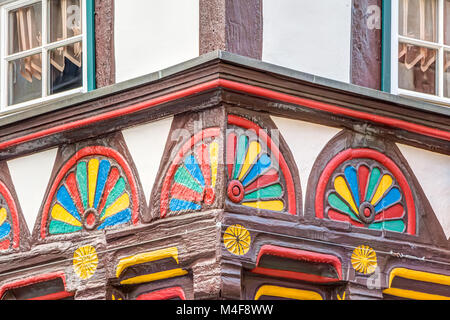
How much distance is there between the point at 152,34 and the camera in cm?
1298

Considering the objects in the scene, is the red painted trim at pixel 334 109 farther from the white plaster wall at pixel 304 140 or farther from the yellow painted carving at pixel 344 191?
the yellow painted carving at pixel 344 191

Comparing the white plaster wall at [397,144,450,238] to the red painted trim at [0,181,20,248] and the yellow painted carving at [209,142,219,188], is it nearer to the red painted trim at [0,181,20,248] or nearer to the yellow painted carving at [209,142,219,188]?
the yellow painted carving at [209,142,219,188]

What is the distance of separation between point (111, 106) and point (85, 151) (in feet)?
1.50

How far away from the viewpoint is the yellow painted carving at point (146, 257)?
40.5 feet

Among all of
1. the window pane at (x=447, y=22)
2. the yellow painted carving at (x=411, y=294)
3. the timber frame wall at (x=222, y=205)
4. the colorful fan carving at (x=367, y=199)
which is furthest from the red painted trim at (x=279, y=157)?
the window pane at (x=447, y=22)

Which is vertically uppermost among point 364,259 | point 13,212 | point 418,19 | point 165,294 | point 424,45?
point 418,19

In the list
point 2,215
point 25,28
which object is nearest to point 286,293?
point 2,215

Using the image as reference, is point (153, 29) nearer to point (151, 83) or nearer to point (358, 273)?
point (151, 83)

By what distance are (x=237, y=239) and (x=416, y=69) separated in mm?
2456

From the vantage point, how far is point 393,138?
13141 millimetres

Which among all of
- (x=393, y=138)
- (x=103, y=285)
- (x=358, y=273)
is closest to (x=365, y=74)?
(x=393, y=138)

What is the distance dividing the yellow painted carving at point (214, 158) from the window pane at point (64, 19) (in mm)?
1961

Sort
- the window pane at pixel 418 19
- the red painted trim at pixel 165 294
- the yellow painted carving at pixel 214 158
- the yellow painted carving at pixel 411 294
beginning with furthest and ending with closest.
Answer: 1. the window pane at pixel 418 19
2. the yellow painted carving at pixel 411 294
3. the red painted trim at pixel 165 294
4. the yellow painted carving at pixel 214 158

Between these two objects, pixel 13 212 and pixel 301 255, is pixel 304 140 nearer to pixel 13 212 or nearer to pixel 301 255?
pixel 301 255
